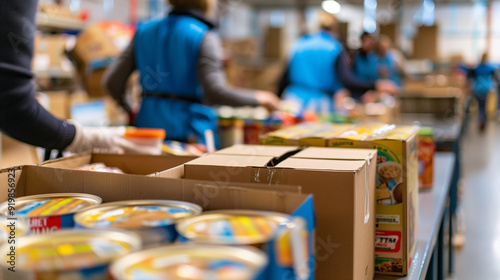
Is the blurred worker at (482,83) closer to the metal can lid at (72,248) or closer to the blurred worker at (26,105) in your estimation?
the blurred worker at (26,105)

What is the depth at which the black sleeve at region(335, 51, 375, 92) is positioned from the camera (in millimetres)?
4281

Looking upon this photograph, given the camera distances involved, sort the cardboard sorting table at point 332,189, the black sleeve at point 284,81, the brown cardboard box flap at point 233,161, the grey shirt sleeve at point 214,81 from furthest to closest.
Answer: the black sleeve at point 284,81 < the grey shirt sleeve at point 214,81 < the brown cardboard box flap at point 233,161 < the cardboard sorting table at point 332,189

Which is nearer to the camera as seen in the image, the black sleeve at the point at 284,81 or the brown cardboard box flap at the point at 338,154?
the brown cardboard box flap at the point at 338,154

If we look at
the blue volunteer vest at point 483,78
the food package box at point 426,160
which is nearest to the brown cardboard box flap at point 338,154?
the food package box at point 426,160

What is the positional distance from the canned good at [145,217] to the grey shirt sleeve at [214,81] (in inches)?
63.8

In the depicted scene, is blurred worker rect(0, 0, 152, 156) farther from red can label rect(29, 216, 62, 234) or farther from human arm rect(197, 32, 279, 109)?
human arm rect(197, 32, 279, 109)

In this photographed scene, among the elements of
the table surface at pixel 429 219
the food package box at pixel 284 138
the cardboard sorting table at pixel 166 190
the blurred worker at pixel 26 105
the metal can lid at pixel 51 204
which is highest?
the blurred worker at pixel 26 105

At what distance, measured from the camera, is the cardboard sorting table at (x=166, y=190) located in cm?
80

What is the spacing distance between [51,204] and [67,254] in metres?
0.29

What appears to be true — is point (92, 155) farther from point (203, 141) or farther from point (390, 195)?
point (203, 141)

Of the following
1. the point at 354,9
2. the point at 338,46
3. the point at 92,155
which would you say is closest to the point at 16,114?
the point at 92,155

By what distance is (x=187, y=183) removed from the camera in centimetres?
89

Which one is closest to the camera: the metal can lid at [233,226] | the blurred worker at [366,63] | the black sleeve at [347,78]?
the metal can lid at [233,226]

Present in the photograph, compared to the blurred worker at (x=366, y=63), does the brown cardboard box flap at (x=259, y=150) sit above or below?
below
